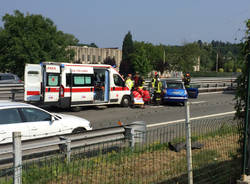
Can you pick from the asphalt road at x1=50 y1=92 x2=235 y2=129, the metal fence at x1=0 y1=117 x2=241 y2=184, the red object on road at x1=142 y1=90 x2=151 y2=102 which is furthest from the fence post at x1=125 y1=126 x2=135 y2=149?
the red object on road at x1=142 y1=90 x2=151 y2=102

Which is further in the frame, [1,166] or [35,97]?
[35,97]

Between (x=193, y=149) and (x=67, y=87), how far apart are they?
9.00 m

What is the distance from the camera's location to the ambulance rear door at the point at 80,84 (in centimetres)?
1557

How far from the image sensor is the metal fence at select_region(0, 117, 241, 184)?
530cm

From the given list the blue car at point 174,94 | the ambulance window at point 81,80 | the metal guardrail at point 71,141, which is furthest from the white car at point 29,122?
the blue car at point 174,94

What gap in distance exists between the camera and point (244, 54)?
5.05 meters

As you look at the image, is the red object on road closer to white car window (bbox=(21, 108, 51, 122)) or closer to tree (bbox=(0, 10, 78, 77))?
white car window (bbox=(21, 108, 51, 122))

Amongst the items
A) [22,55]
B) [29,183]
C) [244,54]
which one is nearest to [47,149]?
[29,183]

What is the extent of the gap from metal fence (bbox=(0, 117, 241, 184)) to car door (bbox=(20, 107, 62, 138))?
62.9 inches

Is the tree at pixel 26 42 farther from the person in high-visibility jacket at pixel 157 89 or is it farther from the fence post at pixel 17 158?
the fence post at pixel 17 158

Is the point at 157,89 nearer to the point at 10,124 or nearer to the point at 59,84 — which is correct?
the point at 59,84

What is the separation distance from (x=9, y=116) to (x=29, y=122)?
1.80 ft

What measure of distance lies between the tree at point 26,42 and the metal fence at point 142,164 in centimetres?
3354

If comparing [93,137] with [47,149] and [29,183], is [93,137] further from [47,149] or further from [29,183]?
[29,183]
